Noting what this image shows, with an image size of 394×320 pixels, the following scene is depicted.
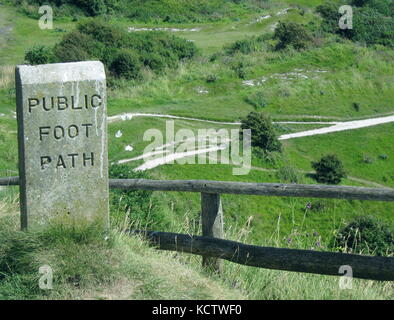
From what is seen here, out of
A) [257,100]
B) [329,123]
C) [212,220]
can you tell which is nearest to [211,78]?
[257,100]

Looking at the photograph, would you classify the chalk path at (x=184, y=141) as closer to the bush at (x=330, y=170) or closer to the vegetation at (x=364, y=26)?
the bush at (x=330, y=170)

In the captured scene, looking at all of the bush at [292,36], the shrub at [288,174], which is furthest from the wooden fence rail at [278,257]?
the bush at [292,36]

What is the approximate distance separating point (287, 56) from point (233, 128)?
13.2 meters

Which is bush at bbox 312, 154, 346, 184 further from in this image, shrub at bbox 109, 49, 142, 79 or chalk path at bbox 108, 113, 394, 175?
shrub at bbox 109, 49, 142, 79

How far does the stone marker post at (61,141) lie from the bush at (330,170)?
20425mm

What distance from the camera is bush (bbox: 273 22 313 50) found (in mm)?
41250

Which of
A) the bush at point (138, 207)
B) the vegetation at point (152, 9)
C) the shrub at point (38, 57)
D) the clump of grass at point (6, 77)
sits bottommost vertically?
the clump of grass at point (6, 77)

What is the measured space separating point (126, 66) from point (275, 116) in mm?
7308

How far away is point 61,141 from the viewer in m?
5.40

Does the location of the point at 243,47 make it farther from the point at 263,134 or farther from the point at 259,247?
the point at 259,247

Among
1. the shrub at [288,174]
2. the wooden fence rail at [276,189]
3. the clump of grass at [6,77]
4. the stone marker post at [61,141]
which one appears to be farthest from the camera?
the clump of grass at [6,77]

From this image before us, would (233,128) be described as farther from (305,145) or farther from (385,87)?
(385,87)

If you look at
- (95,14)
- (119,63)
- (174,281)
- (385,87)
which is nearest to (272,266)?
(174,281)

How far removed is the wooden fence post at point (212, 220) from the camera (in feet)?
19.2
